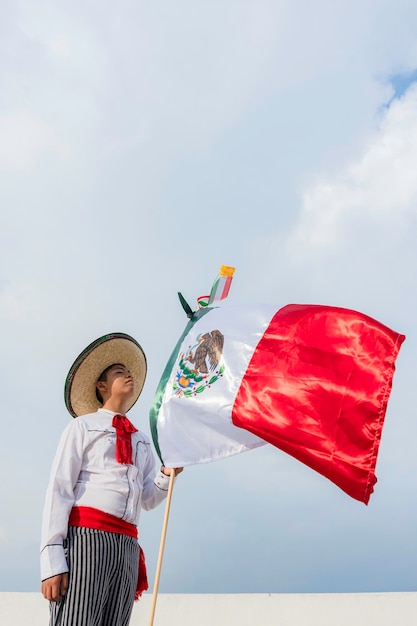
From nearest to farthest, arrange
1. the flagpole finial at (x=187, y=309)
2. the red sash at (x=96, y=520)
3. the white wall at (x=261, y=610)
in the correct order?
1. the red sash at (x=96, y=520)
2. the flagpole finial at (x=187, y=309)
3. the white wall at (x=261, y=610)

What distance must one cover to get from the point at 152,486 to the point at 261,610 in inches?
69.8

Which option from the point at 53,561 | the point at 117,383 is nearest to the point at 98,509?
the point at 53,561

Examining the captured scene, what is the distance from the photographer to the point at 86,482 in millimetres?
2102

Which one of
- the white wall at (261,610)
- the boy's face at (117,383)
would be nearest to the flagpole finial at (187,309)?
the boy's face at (117,383)

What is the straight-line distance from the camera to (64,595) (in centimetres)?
191

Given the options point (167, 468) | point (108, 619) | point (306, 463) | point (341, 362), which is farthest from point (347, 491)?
point (108, 619)

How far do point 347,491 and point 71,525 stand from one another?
0.92 m

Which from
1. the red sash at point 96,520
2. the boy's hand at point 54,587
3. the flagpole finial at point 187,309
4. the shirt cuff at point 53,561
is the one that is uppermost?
A: the flagpole finial at point 187,309

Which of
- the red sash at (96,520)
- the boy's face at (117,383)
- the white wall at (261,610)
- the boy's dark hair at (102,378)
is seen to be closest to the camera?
the red sash at (96,520)

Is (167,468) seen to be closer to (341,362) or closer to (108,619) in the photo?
(108,619)

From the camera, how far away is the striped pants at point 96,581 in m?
1.90

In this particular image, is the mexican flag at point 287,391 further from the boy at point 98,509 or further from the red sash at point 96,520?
the red sash at point 96,520

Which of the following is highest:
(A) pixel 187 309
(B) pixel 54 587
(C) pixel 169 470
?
(A) pixel 187 309

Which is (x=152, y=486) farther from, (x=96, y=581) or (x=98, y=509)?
(x=96, y=581)
